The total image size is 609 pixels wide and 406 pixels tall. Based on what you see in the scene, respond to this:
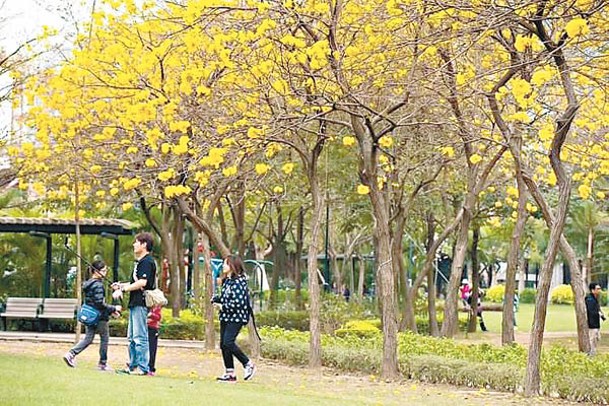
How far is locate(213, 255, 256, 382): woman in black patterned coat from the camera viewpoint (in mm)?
12094

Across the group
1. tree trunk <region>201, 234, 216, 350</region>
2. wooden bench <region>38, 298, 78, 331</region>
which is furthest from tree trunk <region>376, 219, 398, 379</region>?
wooden bench <region>38, 298, 78, 331</region>

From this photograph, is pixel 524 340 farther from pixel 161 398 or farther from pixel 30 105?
pixel 161 398

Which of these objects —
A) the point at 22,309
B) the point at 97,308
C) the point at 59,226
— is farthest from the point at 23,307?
the point at 97,308

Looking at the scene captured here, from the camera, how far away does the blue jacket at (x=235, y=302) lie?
12.1m

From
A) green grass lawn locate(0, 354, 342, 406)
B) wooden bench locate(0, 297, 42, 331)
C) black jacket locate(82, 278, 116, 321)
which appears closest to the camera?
green grass lawn locate(0, 354, 342, 406)

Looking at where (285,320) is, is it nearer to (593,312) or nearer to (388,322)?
(593,312)

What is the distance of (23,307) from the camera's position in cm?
2206

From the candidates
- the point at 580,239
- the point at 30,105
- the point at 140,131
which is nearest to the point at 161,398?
the point at 140,131

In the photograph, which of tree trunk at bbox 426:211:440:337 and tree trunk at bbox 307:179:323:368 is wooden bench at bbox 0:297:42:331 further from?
tree trunk at bbox 307:179:323:368

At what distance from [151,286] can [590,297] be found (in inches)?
430

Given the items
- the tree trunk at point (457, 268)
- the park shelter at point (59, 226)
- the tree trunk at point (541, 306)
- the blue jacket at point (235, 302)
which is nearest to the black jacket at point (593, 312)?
the tree trunk at point (457, 268)

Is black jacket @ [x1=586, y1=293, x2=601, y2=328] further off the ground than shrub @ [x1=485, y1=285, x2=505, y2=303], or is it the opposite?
shrub @ [x1=485, y1=285, x2=505, y2=303]

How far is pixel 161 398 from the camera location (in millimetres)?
8961

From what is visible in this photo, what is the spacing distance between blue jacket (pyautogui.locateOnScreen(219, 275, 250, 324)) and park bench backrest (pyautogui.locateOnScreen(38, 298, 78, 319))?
10.4 meters
